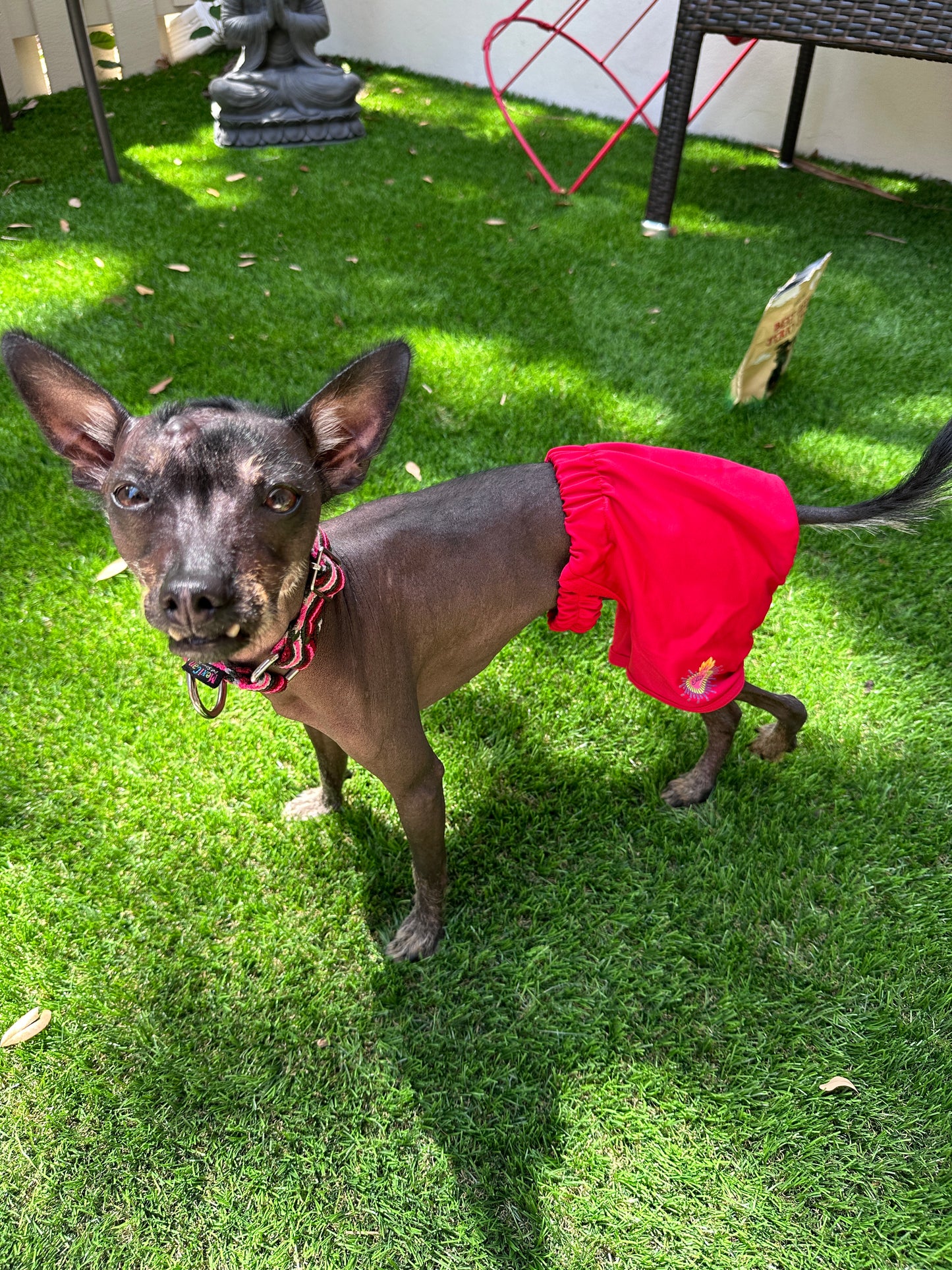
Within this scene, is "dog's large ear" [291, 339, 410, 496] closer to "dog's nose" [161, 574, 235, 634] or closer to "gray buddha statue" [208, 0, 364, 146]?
"dog's nose" [161, 574, 235, 634]

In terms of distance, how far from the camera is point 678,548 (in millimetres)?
1925

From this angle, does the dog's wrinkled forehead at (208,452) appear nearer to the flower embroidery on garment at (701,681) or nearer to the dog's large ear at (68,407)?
the dog's large ear at (68,407)

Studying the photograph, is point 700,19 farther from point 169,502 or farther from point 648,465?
point 169,502

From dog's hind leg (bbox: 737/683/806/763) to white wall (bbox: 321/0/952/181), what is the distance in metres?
5.78

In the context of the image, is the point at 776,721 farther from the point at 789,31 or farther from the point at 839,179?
the point at 839,179

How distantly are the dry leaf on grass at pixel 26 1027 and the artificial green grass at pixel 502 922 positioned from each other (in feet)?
0.18

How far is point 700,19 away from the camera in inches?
175

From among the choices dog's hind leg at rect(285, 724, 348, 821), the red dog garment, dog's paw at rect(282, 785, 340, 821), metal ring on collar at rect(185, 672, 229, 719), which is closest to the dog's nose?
metal ring on collar at rect(185, 672, 229, 719)

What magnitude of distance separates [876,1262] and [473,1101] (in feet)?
2.92

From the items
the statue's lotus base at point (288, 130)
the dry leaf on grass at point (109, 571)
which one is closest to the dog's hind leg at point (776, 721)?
the dry leaf on grass at point (109, 571)

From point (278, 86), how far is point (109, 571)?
200 inches

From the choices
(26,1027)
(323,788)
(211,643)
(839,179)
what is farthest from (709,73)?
(26,1027)

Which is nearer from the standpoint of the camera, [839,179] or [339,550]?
[339,550]

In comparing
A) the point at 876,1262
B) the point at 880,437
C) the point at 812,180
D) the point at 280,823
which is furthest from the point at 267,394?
the point at 812,180
